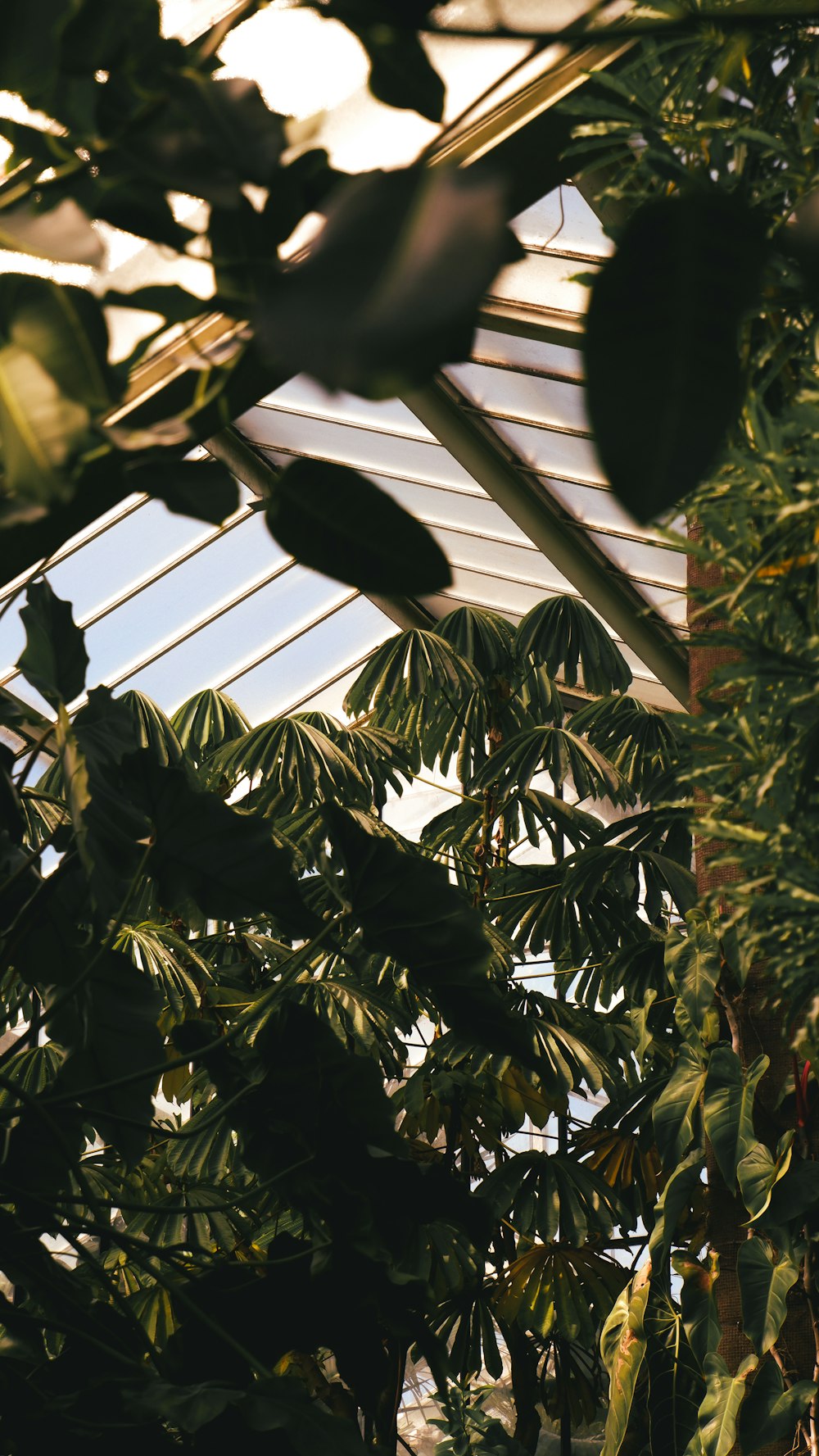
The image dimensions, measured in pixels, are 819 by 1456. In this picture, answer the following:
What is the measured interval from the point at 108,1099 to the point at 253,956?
4.30 metres

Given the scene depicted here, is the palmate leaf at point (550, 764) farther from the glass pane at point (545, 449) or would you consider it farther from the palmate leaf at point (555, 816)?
the glass pane at point (545, 449)

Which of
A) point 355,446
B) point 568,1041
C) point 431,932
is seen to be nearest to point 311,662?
point 355,446

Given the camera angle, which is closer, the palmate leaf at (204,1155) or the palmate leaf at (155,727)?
the palmate leaf at (204,1155)

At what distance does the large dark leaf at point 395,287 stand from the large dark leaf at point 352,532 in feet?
0.46

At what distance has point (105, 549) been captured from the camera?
26.4 feet

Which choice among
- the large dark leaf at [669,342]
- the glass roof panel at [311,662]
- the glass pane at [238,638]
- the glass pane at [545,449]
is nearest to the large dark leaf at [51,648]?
the large dark leaf at [669,342]

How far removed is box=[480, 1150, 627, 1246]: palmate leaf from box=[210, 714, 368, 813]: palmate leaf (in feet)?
5.75

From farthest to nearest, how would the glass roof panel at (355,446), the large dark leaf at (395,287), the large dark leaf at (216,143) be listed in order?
1. the glass roof panel at (355,446)
2. the large dark leaf at (216,143)
3. the large dark leaf at (395,287)

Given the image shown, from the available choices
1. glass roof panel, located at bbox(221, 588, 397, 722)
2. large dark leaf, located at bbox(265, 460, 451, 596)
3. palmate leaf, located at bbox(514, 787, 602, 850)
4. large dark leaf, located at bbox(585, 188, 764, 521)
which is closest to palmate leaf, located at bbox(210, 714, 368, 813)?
palmate leaf, located at bbox(514, 787, 602, 850)

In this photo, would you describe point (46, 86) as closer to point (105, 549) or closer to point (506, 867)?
point (506, 867)

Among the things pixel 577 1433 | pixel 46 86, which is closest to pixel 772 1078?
pixel 46 86

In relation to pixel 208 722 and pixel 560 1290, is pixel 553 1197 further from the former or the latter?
pixel 208 722

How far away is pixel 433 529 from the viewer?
5.82 m

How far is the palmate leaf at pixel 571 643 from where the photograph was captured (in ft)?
18.9
